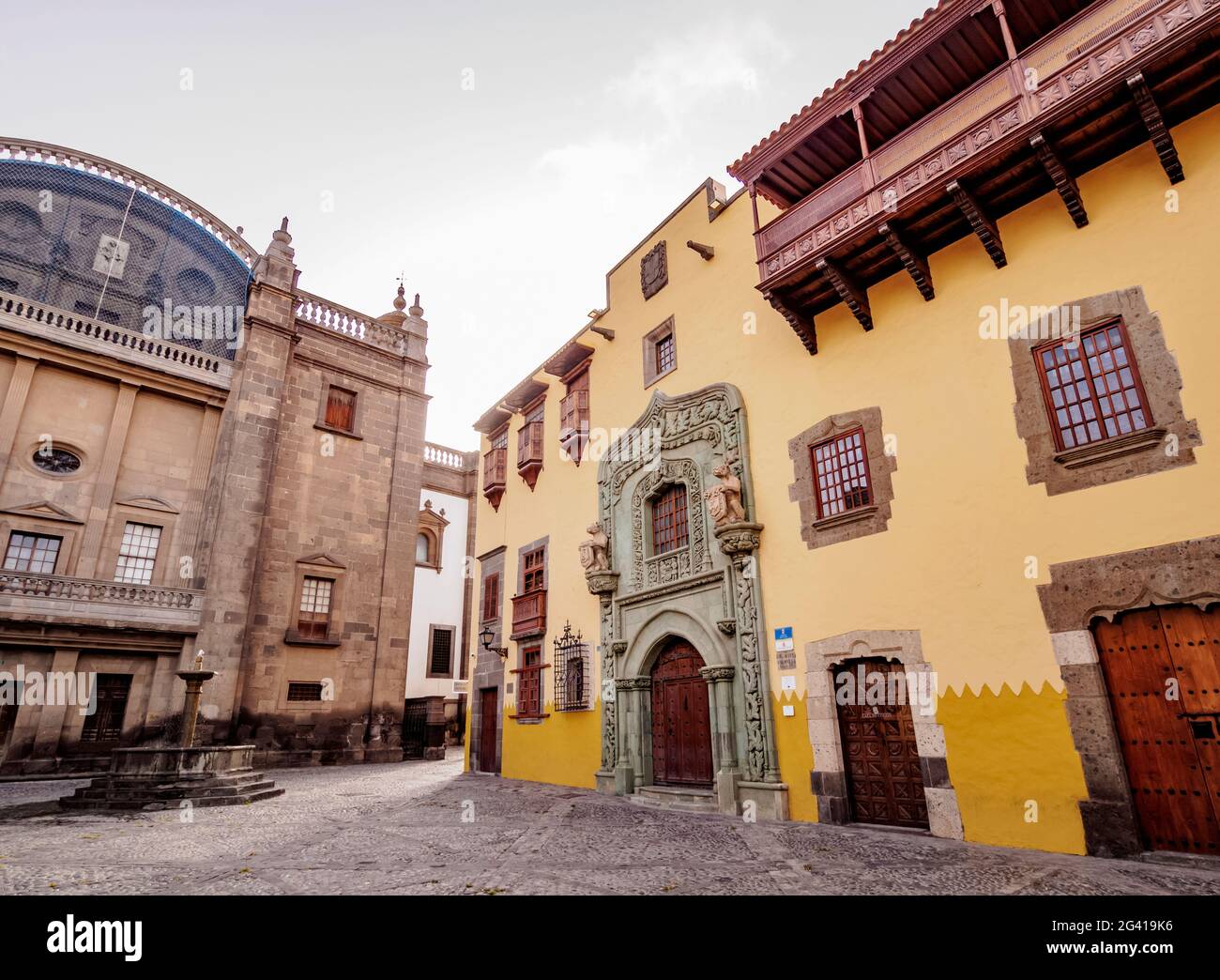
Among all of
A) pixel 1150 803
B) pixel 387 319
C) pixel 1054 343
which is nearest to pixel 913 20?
pixel 1054 343

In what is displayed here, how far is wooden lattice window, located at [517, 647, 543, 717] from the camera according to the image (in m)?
16.6

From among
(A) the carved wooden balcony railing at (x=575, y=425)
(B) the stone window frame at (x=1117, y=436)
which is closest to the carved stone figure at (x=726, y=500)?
(B) the stone window frame at (x=1117, y=436)

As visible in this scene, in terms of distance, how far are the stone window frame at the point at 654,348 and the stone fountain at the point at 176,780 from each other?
36.1 feet

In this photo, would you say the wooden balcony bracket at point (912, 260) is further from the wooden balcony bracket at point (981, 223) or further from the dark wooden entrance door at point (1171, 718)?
the dark wooden entrance door at point (1171, 718)

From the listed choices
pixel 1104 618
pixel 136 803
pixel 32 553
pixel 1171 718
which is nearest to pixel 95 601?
pixel 32 553

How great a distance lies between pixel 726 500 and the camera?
11.5 m

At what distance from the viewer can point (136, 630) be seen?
17.6m

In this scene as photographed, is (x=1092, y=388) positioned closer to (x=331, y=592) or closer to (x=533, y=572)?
(x=533, y=572)

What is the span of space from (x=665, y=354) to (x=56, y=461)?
702 inches

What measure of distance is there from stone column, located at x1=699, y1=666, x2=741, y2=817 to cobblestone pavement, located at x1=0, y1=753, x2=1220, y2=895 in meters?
0.72

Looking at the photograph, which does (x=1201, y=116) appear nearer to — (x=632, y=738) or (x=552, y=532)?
(x=632, y=738)

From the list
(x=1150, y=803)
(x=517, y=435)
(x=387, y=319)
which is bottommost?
(x=1150, y=803)
